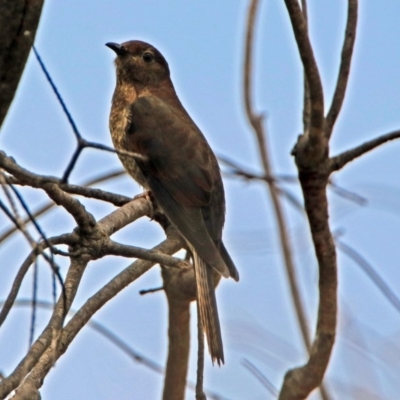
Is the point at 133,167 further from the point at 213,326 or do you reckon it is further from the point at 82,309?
the point at 82,309

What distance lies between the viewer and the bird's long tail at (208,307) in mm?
3514

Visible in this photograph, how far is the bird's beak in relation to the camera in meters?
5.88

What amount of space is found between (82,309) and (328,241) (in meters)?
0.92

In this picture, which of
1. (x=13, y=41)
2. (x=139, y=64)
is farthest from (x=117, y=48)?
(x=13, y=41)

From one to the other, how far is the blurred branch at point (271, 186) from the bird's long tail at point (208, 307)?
0.69m

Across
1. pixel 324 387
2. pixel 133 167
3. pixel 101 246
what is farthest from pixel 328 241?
pixel 133 167

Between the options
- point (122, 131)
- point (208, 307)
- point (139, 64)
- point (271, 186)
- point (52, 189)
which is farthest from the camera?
point (139, 64)

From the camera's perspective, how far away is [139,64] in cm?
599

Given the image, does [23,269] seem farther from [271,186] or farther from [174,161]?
[174,161]

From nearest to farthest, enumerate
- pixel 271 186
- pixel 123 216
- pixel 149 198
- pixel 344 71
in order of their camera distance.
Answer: pixel 344 71 < pixel 271 186 < pixel 123 216 < pixel 149 198

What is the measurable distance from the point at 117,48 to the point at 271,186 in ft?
10.2

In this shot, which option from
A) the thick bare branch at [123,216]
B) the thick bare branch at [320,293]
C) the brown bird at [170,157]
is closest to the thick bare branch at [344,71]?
the thick bare branch at [320,293]

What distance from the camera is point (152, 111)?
5.45 meters

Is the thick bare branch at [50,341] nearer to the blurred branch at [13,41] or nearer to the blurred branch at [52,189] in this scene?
the blurred branch at [52,189]
